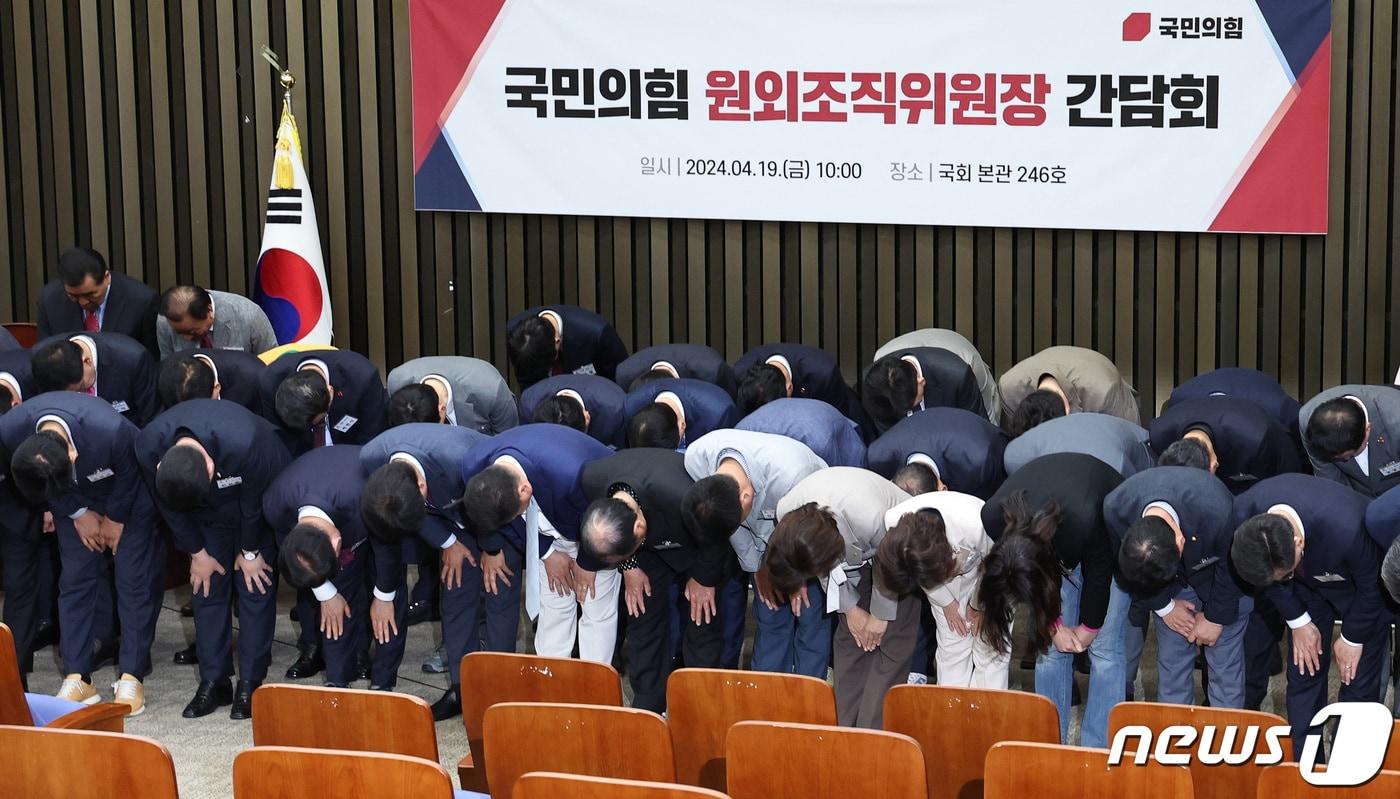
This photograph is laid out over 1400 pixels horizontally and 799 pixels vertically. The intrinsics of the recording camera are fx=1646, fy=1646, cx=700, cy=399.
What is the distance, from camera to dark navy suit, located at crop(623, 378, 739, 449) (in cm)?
584

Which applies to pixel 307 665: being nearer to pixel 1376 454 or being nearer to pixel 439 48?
pixel 439 48

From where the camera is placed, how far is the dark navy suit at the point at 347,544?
523cm

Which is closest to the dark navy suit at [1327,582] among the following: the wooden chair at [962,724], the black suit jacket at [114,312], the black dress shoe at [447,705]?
the wooden chair at [962,724]

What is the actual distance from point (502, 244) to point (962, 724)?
4831mm

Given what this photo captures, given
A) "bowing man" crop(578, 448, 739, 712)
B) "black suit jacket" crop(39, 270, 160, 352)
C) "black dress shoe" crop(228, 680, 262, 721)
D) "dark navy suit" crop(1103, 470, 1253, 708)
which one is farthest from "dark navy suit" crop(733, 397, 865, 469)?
"black suit jacket" crop(39, 270, 160, 352)

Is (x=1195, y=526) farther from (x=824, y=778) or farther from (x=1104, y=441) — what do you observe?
(x=824, y=778)

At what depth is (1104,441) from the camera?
5.21m

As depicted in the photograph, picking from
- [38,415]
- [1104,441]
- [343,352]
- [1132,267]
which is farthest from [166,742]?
[1132,267]

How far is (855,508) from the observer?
15.4ft

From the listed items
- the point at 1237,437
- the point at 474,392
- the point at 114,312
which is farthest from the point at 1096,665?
the point at 114,312

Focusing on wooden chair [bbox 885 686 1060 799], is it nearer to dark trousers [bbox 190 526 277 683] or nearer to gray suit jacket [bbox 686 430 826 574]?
gray suit jacket [bbox 686 430 826 574]

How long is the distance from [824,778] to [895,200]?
14.4 ft

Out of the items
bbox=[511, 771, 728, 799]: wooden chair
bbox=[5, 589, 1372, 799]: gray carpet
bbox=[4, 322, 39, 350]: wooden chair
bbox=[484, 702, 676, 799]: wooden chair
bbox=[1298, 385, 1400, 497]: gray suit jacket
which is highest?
bbox=[4, 322, 39, 350]: wooden chair

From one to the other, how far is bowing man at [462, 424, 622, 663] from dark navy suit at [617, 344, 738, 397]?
122 cm
